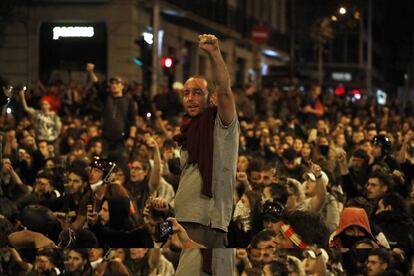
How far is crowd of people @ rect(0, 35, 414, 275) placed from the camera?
281 inches

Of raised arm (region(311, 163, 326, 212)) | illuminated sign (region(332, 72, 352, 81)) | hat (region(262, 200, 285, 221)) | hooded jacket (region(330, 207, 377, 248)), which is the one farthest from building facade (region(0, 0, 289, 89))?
illuminated sign (region(332, 72, 352, 81))

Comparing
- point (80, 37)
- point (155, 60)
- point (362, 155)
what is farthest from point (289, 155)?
point (80, 37)

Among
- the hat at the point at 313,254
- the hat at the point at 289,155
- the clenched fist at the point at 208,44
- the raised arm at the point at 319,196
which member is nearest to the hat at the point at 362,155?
the hat at the point at 289,155

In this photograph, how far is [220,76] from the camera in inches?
270

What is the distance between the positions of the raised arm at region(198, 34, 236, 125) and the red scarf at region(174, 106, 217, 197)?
0.46 ft

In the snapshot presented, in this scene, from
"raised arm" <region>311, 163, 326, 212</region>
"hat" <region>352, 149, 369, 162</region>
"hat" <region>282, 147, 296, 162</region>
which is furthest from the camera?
"hat" <region>282, 147, 296, 162</region>

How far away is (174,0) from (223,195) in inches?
1347

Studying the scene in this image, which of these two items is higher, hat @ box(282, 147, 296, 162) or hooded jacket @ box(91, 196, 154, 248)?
hat @ box(282, 147, 296, 162)

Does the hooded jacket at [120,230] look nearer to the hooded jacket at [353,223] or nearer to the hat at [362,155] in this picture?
the hooded jacket at [353,223]

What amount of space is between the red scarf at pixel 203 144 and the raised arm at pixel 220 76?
140mm

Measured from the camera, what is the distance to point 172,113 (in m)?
27.2

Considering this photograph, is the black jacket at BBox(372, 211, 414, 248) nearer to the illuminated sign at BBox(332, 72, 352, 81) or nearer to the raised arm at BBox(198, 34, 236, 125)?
the raised arm at BBox(198, 34, 236, 125)

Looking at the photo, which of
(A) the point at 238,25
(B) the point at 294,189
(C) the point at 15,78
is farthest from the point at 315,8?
(B) the point at 294,189

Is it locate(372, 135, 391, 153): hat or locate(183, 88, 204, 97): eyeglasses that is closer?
locate(183, 88, 204, 97): eyeglasses
